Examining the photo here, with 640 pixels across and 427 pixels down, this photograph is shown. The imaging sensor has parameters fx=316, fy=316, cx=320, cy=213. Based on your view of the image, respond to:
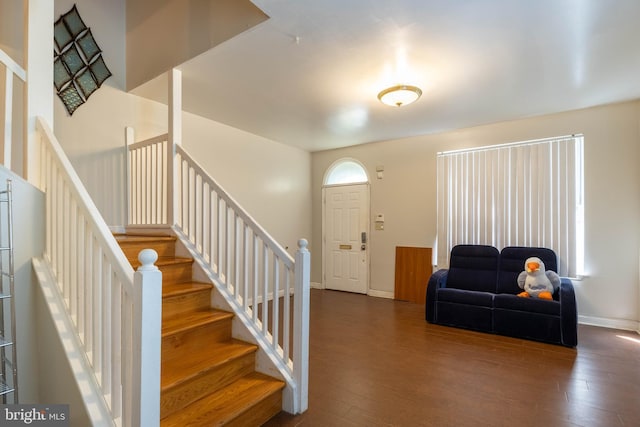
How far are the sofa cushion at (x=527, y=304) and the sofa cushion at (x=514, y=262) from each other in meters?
0.49

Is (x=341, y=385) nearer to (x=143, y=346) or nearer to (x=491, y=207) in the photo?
(x=143, y=346)

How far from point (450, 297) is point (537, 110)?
2.64 m

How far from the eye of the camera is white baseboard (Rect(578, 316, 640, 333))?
12.3 feet

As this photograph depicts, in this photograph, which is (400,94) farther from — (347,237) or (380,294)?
(380,294)

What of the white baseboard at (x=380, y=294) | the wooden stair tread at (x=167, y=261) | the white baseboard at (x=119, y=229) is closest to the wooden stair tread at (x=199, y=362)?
the wooden stair tread at (x=167, y=261)

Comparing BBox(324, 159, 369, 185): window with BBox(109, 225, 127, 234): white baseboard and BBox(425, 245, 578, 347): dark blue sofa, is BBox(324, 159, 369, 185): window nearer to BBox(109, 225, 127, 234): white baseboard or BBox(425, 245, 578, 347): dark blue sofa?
BBox(425, 245, 578, 347): dark blue sofa

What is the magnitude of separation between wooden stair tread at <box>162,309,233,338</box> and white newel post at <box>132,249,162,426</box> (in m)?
0.75

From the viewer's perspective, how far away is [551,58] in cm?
275

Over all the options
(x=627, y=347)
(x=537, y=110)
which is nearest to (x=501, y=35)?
(x=537, y=110)

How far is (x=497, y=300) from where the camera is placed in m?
3.74

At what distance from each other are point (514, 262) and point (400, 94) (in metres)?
2.75

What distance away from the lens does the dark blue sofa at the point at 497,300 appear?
3.40 meters

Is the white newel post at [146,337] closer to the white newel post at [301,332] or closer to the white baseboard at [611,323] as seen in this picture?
the white newel post at [301,332]

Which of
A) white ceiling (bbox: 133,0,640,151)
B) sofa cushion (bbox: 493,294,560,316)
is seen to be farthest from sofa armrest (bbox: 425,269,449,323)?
white ceiling (bbox: 133,0,640,151)
